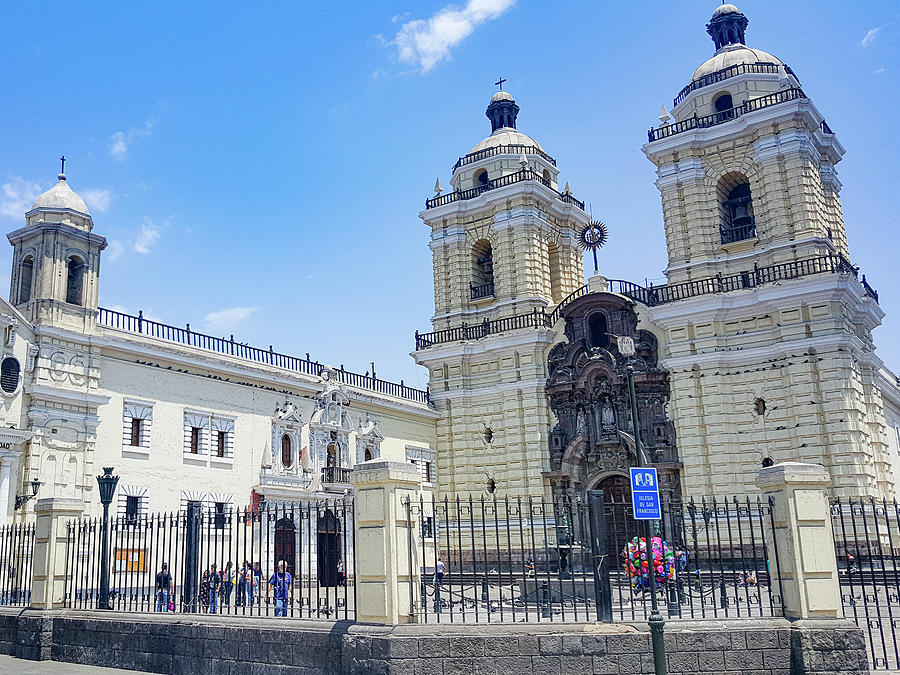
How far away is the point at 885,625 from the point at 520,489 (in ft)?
55.5

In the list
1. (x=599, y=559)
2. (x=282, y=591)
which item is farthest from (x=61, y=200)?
(x=599, y=559)

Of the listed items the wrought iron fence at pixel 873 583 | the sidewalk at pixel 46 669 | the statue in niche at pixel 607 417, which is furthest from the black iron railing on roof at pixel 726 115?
the sidewalk at pixel 46 669

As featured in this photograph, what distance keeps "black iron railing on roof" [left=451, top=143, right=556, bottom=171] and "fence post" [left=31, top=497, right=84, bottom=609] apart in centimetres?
2544

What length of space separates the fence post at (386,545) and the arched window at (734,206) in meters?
22.4

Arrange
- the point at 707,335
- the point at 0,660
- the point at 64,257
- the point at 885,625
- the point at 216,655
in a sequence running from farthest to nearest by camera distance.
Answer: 1. the point at 707,335
2. the point at 64,257
3. the point at 885,625
4. the point at 0,660
5. the point at 216,655

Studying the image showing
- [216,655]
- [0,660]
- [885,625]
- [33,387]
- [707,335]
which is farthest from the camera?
[707,335]

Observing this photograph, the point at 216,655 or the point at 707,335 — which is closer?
the point at 216,655

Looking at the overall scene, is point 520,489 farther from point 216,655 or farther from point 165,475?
point 216,655

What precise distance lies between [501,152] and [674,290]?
10374 millimetres

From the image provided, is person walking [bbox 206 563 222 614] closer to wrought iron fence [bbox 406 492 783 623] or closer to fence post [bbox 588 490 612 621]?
wrought iron fence [bbox 406 492 783 623]

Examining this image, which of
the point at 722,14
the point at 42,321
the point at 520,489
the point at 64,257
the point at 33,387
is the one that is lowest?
the point at 520,489

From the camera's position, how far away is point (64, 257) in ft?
74.0

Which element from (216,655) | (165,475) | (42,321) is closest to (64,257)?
(42,321)

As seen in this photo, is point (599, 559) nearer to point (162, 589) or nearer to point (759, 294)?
point (162, 589)
